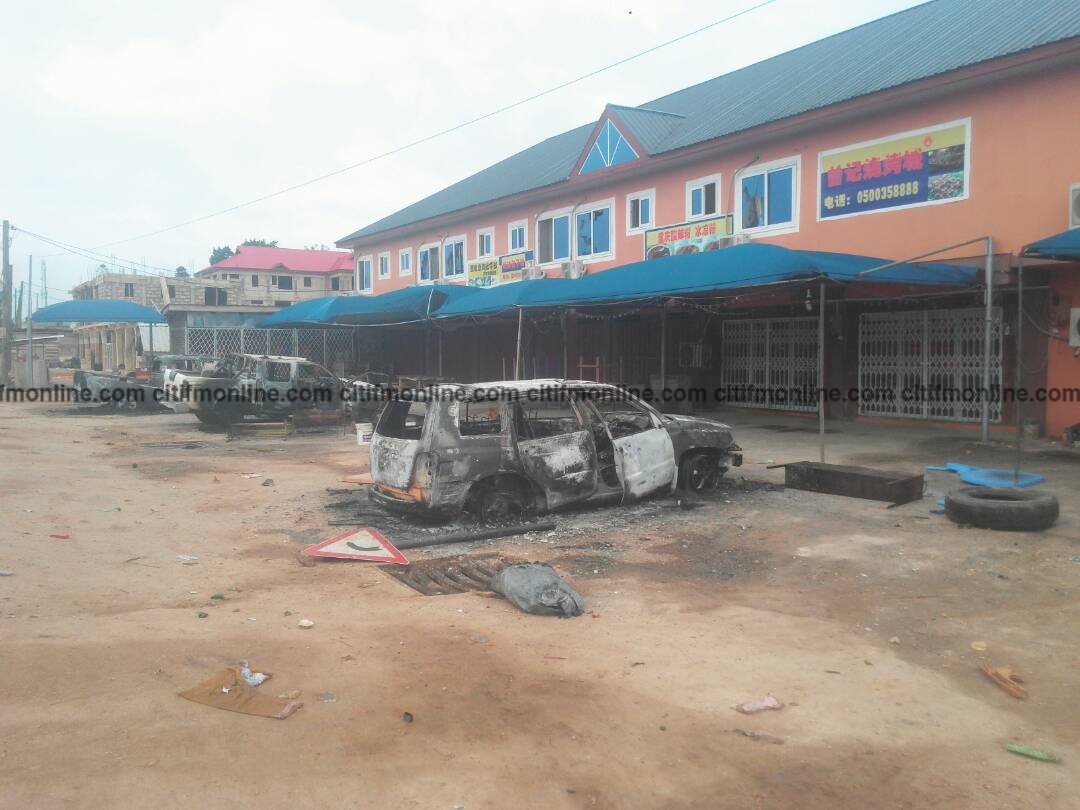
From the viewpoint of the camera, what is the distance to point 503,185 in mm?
26266

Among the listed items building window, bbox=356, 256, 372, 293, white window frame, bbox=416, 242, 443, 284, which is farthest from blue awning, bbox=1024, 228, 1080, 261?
building window, bbox=356, 256, 372, 293

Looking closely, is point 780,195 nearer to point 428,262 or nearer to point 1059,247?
point 1059,247

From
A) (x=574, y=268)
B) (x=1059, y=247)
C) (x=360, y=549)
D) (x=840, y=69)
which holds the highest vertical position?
(x=840, y=69)

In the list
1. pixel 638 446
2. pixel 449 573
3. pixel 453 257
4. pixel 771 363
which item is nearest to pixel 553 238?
pixel 453 257

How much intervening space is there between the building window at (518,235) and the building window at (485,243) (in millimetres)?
954

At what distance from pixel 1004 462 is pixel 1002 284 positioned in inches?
134

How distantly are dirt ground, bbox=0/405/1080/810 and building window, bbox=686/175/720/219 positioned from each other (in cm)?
1133

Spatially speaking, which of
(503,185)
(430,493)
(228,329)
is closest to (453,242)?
(503,185)

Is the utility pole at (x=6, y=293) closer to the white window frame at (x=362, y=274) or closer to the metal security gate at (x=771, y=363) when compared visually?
the white window frame at (x=362, y=274)

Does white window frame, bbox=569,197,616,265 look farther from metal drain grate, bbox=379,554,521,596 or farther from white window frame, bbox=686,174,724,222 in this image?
metal drain grate, bbox=379,554,521,596

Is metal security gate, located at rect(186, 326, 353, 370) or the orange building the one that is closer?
the orange building

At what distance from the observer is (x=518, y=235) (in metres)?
24.8

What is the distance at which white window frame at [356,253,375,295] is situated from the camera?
33.3 m

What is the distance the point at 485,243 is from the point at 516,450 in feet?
63.9
